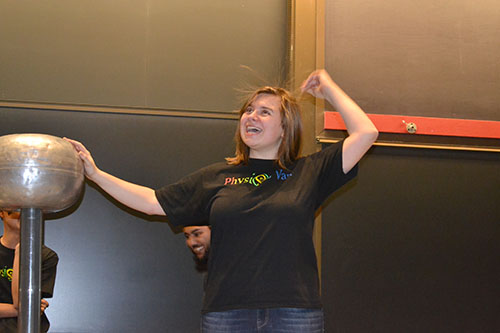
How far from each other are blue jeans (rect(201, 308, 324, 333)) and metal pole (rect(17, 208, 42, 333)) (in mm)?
559

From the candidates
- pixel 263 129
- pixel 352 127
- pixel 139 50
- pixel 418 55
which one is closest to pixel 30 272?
pixel 263 129

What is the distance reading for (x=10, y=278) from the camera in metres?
2.97

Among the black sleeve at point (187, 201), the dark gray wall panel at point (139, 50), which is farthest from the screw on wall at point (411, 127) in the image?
the black sleeve at point (187, 201)

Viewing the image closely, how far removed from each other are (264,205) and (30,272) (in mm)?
768

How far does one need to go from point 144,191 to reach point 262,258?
1.88 feet

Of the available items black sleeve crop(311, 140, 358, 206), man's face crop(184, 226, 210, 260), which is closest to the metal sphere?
black sleeve crop(311, 140, 358, 206)

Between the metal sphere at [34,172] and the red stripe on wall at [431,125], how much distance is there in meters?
2.09

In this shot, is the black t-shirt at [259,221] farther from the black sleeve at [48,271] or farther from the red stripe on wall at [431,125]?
the red stripe on wall at [431,125]

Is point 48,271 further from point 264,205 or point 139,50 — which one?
point 264,205

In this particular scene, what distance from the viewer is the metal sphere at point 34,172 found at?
1729 millimetres

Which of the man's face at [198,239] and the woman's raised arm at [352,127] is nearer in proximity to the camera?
the woman's raised arm at [352,127]

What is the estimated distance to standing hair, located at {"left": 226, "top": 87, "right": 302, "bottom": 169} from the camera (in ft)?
7.45

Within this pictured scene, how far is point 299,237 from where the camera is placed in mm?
2002

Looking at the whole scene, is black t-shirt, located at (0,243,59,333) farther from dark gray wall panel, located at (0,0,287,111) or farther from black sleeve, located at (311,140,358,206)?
black sleeve, located at (311,140,358,206)
